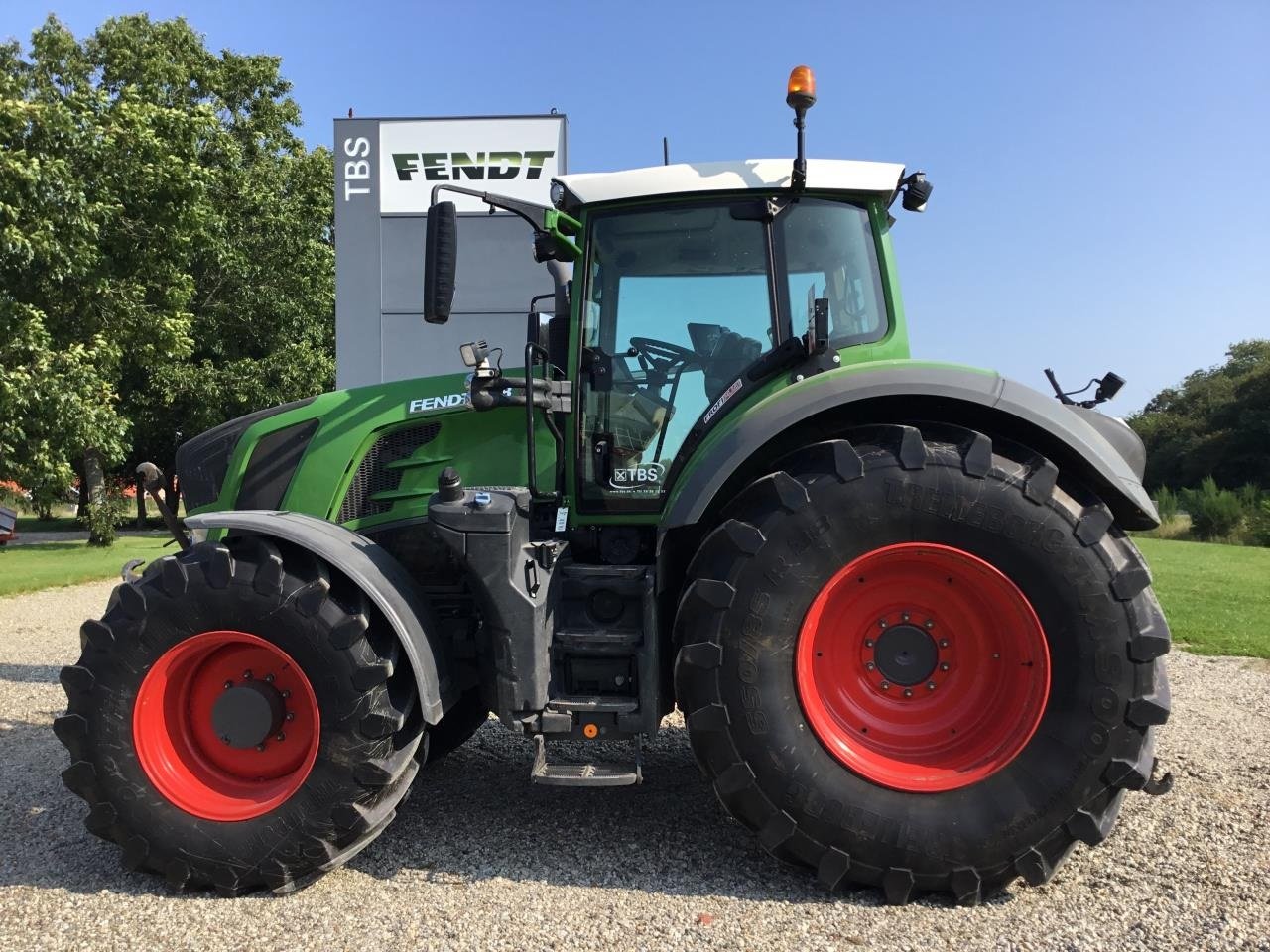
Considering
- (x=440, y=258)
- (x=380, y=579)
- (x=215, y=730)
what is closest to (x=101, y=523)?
(x=215, y=730)

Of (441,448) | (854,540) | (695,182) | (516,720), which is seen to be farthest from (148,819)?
(695,182)

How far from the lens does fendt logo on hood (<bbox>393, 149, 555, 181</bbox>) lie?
13.5 metres

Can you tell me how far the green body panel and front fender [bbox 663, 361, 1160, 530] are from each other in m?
0.88

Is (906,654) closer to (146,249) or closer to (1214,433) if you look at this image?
(146,249)

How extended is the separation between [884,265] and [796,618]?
150 centimetres

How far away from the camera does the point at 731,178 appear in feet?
11.3

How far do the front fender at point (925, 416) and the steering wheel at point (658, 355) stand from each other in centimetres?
48

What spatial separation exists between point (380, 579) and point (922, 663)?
76.7 inches

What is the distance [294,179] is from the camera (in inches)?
842

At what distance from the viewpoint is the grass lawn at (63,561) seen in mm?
12789

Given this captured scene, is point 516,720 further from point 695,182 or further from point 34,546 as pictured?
point 34,546

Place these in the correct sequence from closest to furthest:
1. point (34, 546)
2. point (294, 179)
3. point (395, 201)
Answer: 1. point (395, 201)
2. point (34, 546)
3. point (294, 179)

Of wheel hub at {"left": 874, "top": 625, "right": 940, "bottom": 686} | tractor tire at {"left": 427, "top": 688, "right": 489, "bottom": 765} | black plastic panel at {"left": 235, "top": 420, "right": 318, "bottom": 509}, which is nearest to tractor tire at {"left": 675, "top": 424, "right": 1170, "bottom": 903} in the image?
wheel hub at {"left": 874, "top": 625, "right": 940, "bottom": 686}

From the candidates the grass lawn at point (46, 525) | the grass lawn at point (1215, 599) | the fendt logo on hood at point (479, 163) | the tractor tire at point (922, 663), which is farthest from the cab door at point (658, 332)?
the grass lawn at point (46, 525)
